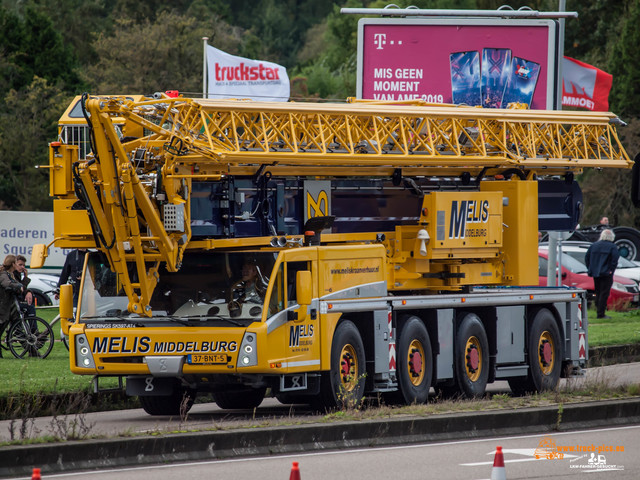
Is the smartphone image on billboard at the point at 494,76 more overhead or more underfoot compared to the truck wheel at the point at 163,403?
more overhead

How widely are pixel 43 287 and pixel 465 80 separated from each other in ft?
41.7

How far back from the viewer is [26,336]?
22.1 metres

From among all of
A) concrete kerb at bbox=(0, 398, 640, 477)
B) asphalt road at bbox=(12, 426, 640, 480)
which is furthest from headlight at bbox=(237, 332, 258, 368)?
asphalt road at bbox=(12, 426, 640, 480)

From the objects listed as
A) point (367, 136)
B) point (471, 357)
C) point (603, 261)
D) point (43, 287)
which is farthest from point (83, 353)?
point (43, 287)

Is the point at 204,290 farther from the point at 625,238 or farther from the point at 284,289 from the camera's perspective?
the point at 625,238

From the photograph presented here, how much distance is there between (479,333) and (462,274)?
0.89m

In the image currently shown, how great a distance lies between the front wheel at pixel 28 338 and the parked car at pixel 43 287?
10.6 meters

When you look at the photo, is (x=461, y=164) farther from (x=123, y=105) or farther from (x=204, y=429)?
(x=204, y=429)

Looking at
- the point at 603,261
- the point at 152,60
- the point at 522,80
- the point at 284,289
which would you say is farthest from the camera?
the point at 152,60

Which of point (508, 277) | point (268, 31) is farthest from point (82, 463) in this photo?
point (268, 31)

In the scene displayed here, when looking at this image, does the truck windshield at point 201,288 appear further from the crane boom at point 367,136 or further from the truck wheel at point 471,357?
the truck wheel at point 471,357

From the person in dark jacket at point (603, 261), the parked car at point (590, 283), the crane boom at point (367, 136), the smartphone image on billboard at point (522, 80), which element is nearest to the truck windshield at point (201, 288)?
the crane boom at point (367, 136)

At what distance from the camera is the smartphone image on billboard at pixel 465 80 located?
2720 centimetres

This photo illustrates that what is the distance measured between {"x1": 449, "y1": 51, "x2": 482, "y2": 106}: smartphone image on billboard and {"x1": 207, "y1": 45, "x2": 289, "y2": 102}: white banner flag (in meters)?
5.98
